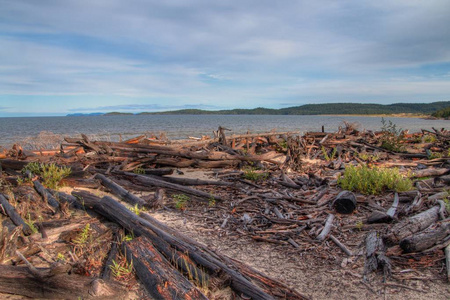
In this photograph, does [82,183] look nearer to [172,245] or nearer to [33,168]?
[33,168]

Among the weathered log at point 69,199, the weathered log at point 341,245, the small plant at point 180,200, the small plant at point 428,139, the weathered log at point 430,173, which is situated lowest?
the weathered log at point 341,245

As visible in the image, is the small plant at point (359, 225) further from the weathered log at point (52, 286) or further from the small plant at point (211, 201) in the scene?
the weathered log at point (52, 286)

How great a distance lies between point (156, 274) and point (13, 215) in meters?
3.18

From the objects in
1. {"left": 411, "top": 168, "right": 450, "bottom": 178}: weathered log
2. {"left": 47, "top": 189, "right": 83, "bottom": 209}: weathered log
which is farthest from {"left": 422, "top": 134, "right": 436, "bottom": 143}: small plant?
{"left": 47, "top": 189, "right": 83, "bottom": 209}: weathered log

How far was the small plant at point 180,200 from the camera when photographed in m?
6.54

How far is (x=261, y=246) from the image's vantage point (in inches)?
191

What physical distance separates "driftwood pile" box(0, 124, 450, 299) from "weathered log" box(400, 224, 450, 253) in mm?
19

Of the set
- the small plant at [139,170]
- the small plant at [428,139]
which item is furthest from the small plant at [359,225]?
the small plant at [428,139]

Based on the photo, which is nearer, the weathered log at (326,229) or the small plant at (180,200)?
the weathered log at (326,229)

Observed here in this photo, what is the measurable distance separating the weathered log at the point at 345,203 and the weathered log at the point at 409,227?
1217mm

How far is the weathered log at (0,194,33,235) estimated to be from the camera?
473cm

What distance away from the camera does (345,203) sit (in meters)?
5.89

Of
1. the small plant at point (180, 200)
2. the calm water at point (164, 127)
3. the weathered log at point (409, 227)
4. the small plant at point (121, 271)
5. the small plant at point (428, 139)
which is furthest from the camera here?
the calm water at point (164, 127)

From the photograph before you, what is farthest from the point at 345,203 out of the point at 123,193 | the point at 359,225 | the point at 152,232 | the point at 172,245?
the point at 123,193
